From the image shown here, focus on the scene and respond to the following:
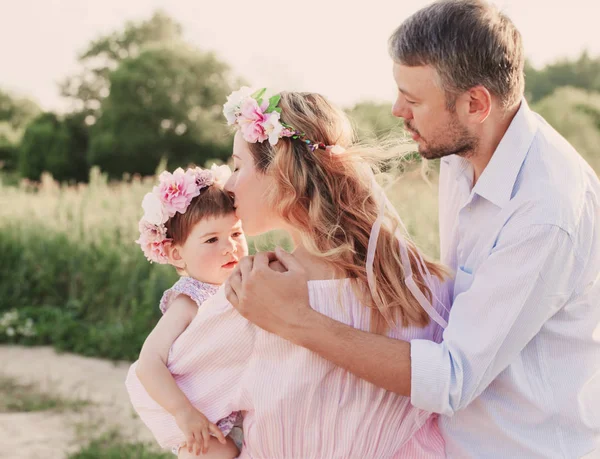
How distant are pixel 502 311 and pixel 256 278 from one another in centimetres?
67

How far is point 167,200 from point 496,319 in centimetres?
131

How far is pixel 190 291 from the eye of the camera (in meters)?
2.57

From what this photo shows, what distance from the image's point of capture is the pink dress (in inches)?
79.7

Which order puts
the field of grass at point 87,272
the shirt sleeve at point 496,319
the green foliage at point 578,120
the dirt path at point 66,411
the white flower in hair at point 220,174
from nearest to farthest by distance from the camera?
1. the shirt sleeve at point 496,319
2. the white flower in hair at point 220,174
3. the dirt path at point 66,411
4. the field of grass at point 87,272
5. the green foliage at point 578,120

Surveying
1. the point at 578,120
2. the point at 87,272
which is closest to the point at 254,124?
the point at 87,272

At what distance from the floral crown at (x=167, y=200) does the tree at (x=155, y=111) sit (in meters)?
25.9

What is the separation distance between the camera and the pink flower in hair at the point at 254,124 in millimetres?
2324

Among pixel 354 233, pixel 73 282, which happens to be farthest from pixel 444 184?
pixel 73 282

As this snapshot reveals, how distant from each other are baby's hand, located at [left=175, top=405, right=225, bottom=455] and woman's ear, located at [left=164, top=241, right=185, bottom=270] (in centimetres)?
80

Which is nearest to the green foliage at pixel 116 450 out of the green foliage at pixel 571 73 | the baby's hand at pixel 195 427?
the baby's hand at pixel 195 427

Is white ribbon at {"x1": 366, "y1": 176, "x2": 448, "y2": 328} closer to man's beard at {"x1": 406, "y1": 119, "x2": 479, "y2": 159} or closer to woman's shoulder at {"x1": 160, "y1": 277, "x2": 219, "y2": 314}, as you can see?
man's beard at {"x1": 406, "y1": 119, "x2": 479, "y2": 159}

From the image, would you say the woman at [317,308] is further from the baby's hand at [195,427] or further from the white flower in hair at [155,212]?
the white flower in hair at [155,212]

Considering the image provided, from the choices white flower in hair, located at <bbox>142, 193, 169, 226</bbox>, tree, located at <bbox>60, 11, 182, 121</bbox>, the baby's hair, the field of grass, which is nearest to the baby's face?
the baby's hair

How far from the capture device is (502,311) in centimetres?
193
